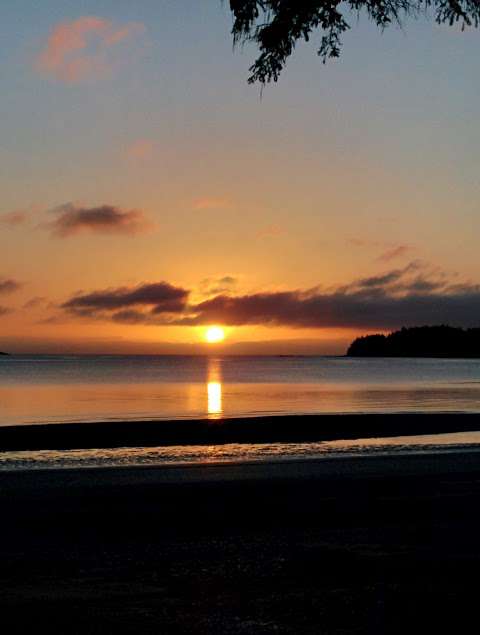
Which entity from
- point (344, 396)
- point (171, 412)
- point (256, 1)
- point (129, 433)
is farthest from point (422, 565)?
point (344, 396)

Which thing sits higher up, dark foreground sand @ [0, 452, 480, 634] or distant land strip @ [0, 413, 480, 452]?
dark foreground sand @ [0, 452, 480, 634]

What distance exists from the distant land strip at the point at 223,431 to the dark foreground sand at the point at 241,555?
12159 mm

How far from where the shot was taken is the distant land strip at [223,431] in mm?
29969

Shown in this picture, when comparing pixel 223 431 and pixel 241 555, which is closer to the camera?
pixel 241 555

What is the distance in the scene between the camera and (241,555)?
33.8ft

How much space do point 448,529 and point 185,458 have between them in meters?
13.6

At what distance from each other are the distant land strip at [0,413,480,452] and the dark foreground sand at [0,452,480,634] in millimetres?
12159

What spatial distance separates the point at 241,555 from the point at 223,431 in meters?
22.9

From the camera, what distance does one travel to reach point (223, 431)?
3312cm

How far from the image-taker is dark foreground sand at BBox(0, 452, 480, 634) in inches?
304

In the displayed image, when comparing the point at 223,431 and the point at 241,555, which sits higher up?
the point at 241,555

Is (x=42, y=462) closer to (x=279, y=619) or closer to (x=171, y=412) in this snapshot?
(x=279, y=619)

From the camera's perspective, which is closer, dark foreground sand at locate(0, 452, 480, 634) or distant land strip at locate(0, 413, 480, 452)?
dark foreground sand at locate(0, 452, 480, 634)

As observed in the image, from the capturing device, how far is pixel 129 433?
33.1 meters
